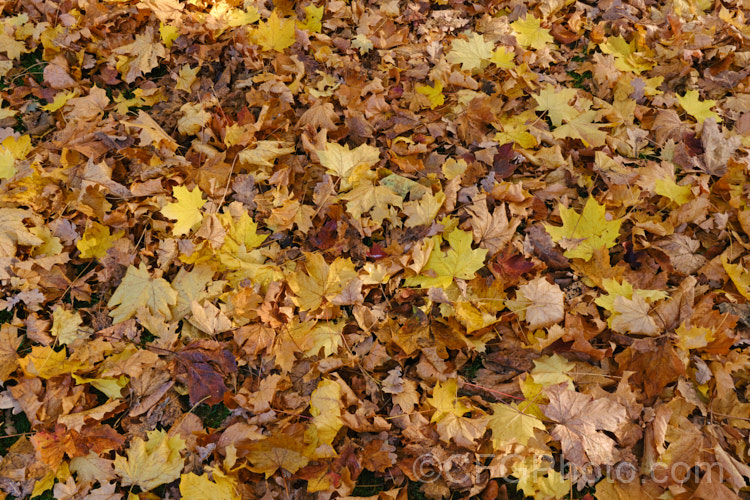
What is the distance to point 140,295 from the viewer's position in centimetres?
231

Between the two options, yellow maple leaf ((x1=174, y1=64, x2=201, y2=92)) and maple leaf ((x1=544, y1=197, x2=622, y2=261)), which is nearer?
maple leaf ((x1=544, y1=197, x2=622, y2=261))

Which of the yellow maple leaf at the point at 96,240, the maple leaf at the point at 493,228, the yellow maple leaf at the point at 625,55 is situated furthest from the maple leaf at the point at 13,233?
the yellow maple leaf at the point at 625,55

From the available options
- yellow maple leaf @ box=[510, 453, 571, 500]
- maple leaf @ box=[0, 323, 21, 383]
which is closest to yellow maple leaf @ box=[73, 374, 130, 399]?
maple leaf @ box=[0, 323, 21, 383]

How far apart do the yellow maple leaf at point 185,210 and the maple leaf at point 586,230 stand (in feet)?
5.85

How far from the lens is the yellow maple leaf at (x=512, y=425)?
6.17 ft

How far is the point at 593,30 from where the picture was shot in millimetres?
3334

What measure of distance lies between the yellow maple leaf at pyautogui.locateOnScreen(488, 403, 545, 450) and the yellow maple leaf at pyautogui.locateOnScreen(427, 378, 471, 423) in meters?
0.12

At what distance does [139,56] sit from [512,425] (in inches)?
123

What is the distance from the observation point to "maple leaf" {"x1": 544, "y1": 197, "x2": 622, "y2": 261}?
7.55 feet

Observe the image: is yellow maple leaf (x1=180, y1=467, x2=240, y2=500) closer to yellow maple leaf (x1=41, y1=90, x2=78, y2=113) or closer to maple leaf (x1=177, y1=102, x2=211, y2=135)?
maple leaf (x1=177, y1=102, x2=211, y2=135)

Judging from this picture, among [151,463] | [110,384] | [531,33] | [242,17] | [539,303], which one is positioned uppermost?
[242,17]

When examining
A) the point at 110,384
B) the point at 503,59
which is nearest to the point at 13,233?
the point at 110,384

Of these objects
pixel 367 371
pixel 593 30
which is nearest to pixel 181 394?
pixel 367 371

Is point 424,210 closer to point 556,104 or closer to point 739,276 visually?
point 556,104
